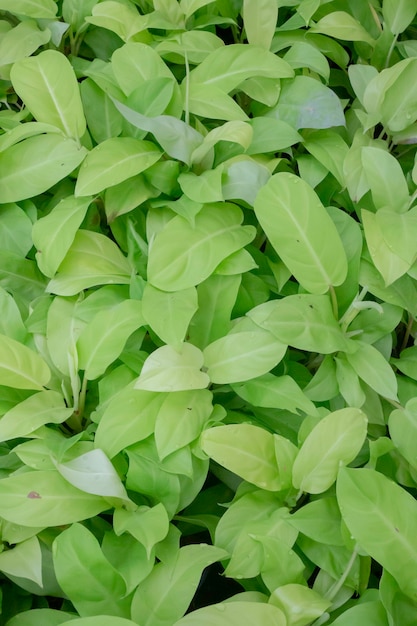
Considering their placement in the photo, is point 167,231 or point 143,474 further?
point 167,231

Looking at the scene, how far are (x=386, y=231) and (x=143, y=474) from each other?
494 millimetres

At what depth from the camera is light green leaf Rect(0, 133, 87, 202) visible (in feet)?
3.31

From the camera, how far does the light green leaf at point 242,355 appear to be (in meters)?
0.85

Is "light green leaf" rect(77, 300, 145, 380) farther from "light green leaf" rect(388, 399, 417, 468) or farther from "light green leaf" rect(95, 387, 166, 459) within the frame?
"light green leaf" rect(388, 399, 417, 468)

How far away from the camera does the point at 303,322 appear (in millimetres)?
868

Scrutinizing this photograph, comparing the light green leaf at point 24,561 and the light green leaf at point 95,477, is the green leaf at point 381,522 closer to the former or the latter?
the light green leaf at point 95,477

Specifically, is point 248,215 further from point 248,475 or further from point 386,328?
point 248,475

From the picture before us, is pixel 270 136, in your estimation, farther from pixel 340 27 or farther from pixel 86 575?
pixel 86 575

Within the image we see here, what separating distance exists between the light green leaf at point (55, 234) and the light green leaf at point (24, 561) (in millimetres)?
387

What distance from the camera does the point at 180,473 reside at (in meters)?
0.80

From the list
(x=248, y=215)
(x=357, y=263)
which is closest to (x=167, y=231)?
(x=248, y=215)

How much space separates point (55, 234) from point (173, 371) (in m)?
0.30

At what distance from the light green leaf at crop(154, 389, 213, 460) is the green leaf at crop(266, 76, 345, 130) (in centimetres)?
52

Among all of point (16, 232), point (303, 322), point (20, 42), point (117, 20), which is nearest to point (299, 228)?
point (303, 322)
